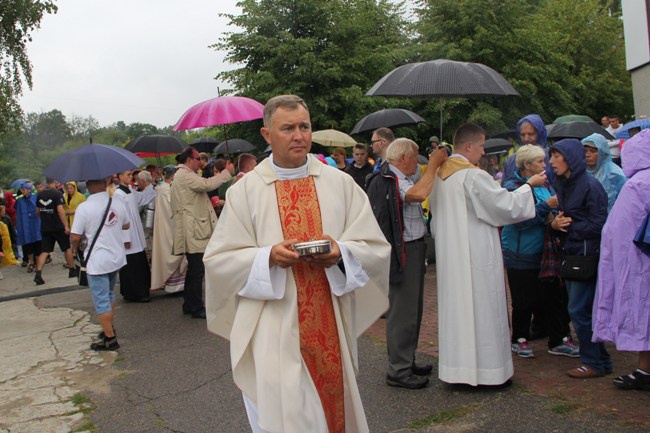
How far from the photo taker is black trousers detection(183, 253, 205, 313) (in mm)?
8344

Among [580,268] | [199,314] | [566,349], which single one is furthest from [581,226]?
[199,314]

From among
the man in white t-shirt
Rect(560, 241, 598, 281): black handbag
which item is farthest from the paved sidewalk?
Rect(560, 241, 598, 281): black handbag

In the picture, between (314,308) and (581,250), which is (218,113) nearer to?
(581,250)

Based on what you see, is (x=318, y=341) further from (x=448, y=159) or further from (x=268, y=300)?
(x=448, y=159)

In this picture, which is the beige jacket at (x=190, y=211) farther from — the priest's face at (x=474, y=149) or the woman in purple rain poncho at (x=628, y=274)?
the woman in purple rain poncho at (x=628, y=274)

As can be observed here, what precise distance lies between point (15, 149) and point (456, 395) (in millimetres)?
57005

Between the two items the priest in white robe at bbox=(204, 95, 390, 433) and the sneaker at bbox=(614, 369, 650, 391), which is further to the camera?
the sneaker at bbox=(614, 369, 650, 391)

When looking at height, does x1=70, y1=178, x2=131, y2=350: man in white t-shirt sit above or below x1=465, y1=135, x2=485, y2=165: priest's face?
below

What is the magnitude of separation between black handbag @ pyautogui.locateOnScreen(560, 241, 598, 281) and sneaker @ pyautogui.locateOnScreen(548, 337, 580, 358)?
3.21 feet

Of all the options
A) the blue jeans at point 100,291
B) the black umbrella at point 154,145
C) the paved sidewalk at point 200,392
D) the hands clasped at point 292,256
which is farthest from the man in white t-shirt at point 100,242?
the black umbrella at point 154,145

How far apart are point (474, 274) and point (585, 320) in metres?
0.99

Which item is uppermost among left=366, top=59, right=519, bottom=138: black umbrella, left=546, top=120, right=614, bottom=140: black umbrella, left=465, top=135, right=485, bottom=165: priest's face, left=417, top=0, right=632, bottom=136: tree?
left=417, top=0, right=632, bottom=136: tree

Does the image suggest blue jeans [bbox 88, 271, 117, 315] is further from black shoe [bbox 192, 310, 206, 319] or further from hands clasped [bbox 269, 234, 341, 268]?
hands clasped [bbox 269, 234, 341, 268]

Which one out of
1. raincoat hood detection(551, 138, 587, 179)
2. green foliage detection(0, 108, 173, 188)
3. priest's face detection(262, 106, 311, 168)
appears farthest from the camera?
green foliage detection(0, 108, 173, 188)
